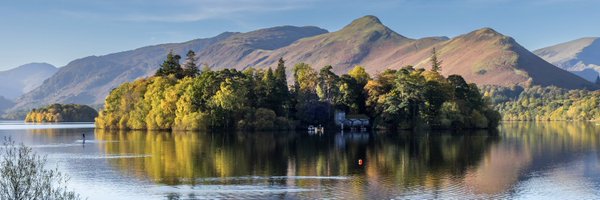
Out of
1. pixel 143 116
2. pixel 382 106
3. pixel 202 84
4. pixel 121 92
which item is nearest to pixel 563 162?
pixel 382 106

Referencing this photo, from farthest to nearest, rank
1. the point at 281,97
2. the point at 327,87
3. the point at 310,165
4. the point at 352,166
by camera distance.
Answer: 1. the point at 327,87
2. the point at 281,97
3. the point at 310,165
4. the point at 352,166

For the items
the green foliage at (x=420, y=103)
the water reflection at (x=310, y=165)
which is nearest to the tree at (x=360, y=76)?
the green foliage at (x=420, y=103)

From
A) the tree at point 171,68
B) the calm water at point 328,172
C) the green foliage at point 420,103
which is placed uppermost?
the tree at point 171,68

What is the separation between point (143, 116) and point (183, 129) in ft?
63.5

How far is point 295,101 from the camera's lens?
550ft

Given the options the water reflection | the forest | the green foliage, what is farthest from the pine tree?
the water reflection

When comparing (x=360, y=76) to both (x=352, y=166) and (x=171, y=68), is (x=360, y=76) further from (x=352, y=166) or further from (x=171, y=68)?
(x=352, y=166)

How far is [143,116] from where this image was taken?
559 feet

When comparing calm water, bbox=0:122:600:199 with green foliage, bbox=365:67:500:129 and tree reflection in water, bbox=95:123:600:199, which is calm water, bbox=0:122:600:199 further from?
green foliage, bbox=365:67:500:129

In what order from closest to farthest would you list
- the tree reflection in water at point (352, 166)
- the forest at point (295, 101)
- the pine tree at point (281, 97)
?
1. the tree reflection in water at point (352, 166)
2. the forest at point (295, 101)
3. the pine tree at point (281, 97)

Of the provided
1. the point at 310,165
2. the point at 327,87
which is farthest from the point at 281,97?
the point at 310,165

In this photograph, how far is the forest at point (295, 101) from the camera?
506ft

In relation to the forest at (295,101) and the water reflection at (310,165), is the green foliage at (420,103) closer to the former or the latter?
the forest at (295,101)

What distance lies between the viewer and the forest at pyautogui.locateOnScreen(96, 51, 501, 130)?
506ft
